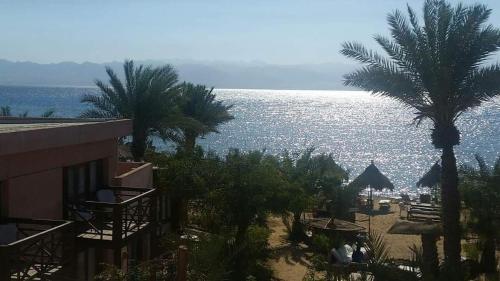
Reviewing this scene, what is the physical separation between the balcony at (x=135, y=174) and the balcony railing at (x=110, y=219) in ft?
5.40

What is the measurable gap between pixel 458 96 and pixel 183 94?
20.4 m

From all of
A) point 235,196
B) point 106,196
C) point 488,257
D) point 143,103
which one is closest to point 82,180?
point 106,196

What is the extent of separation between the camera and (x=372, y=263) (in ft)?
32.7

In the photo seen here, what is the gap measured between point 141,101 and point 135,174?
10029 mm

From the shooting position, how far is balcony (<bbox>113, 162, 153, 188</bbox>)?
15.5 m

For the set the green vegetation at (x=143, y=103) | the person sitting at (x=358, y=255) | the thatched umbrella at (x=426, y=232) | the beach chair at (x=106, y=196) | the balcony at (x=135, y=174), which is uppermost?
the green vegetation at (x=143, y=103)

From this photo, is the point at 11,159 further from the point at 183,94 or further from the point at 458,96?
the point at 183,94

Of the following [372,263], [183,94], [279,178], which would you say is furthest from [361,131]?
[372,263]

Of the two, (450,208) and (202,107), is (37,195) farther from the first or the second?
(202,107)

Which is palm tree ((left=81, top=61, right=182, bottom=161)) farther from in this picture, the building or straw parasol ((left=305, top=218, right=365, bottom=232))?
the building

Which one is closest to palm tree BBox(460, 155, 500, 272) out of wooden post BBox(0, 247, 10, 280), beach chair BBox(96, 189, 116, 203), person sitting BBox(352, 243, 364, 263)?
person sitting BBox(352, 243, 364, 263)

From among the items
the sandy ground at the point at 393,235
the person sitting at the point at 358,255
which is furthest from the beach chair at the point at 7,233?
the sandy ground at the point at 393,235

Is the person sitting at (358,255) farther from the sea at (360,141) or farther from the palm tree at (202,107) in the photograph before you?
the sea at (360,141)

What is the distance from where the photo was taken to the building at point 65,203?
10039 mm
